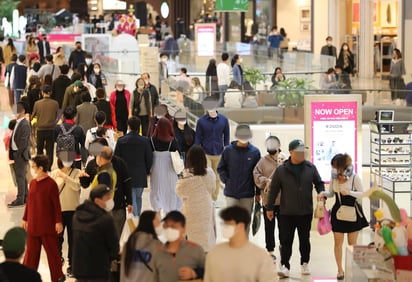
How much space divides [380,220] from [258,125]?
11.5 meters

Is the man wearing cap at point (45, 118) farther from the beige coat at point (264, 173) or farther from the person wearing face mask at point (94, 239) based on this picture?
the person wearing face mask at point (94, 239)

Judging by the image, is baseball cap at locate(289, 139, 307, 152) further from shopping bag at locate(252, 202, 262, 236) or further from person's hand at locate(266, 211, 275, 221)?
shopping bag at locate(252, 202, 262, 236)

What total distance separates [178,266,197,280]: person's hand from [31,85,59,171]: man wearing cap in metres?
9.73

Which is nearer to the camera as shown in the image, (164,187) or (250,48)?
(164,187)

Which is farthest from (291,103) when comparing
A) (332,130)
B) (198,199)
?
(198,199)

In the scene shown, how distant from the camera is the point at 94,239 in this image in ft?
29.8

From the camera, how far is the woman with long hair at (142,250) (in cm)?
822

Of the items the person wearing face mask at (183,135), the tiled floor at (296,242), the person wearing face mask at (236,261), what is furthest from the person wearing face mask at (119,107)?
the person wearing face mask at (236,261)

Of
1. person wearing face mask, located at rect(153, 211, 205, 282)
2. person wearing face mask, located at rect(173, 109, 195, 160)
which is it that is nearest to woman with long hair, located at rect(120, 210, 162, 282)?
person wearing face mask, located at rect(153, 211, 205, 282)

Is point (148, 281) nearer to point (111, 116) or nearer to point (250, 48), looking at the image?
point (111, 116)

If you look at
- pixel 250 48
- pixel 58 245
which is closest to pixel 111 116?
pixel 58 245

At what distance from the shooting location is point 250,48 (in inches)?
1540

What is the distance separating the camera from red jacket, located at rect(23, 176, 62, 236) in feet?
35.3

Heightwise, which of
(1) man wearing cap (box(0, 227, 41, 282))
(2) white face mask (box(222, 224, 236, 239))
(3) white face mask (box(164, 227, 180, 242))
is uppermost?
(2) white face mask (box(222, 224, 236, 239))
